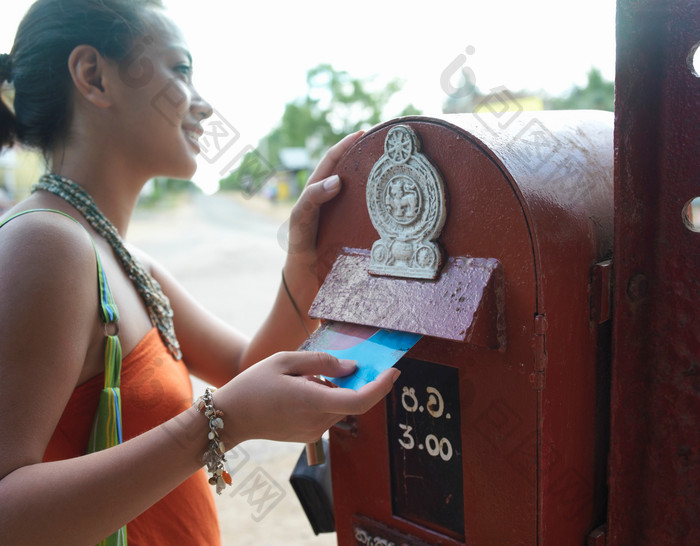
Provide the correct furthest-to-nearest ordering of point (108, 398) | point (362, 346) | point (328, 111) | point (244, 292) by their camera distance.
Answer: point (328, 111)
point (244, 292)
point (108, 398)
point (362, 346)

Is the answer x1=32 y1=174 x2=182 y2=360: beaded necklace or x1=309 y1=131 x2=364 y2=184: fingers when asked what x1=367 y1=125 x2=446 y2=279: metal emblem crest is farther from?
x1=32 y1=174 x2=182 y2=360: beaded necklace

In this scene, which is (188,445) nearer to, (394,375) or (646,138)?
(394,375)

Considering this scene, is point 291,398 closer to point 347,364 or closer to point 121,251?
point 347,364

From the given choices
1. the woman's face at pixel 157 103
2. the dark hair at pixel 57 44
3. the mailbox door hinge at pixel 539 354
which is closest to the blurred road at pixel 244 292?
the woman's face at pixel 157 103

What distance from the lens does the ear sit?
110 cm

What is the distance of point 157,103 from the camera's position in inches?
45.2

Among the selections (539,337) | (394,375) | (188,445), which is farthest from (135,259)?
(539,337)

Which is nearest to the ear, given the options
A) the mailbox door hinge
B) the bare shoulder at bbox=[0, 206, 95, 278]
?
the bare shoulder at bbox=[0, 206, 95, 278]

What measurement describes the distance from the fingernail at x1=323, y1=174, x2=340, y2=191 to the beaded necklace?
0.48m

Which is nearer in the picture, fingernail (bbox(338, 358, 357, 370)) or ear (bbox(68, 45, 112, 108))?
fingernail (bbox(338, 358, 357, 370))

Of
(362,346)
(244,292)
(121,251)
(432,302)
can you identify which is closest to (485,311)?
(432,302)

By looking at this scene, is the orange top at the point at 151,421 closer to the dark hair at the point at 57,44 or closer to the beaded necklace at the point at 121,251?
the beaded necklace at the point at 121,251

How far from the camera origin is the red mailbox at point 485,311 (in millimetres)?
782

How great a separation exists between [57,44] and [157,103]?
0.22m
